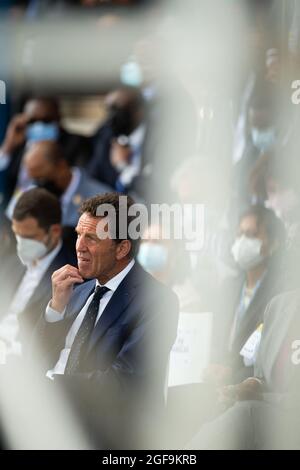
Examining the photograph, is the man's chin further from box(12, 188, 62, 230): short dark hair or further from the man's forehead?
box(12, 188, 62, 230): short dark hair

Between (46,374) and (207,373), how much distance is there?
0.51 metres

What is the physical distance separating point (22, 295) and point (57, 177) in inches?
48.2

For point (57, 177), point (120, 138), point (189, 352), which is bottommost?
point (189, 352)

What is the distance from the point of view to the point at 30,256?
3.22 metres

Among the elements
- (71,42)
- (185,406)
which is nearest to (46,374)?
(185,406)

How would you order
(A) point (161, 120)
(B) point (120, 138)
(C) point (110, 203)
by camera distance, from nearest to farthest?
(C) point (110, 203) → (A) point (161, 120) → (B) point (120, 138)

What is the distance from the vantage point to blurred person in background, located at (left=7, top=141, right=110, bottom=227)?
4219mm

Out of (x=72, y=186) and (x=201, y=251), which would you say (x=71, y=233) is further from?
(x=72, y=186)

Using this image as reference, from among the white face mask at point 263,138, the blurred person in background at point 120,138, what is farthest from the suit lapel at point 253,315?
the blurred person in background at point 120,138

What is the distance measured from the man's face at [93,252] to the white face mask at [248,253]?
1.90 ft

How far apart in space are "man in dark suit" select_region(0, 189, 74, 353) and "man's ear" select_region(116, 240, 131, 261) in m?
0.29

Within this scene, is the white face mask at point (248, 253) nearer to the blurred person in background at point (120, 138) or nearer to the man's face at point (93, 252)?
the man's face at point (93, 252)

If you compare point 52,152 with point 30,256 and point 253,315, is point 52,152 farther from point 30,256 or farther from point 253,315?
point 253,315

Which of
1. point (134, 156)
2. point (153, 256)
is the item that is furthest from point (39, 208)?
point (134, 156)
